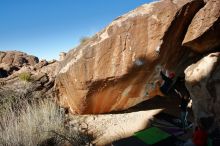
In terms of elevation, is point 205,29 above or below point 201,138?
above

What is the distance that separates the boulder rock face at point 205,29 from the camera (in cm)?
591

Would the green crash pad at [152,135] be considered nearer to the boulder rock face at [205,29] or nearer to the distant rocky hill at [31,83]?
the boulder rock face at [205,29]

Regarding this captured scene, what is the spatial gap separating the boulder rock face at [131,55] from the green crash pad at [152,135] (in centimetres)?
120

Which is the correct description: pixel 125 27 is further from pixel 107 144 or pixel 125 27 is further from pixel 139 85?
pixel 107 144

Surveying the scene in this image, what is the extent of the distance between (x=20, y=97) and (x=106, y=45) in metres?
2.51

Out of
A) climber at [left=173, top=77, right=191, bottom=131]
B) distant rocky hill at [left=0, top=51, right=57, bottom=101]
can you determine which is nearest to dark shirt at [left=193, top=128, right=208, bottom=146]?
climber at [left=173, top=77, right=191, bottom=131]

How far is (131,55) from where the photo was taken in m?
6.11

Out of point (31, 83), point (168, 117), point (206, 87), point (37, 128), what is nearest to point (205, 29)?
point (206, 87)

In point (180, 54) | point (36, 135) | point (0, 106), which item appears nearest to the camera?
point (36, 135)

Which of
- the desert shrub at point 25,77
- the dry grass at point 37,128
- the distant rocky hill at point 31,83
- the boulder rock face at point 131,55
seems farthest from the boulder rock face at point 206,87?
the desert shrub at point 25,77

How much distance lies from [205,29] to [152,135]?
85.5 inches

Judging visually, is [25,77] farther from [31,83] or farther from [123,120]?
[123,120]

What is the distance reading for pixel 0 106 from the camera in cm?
696

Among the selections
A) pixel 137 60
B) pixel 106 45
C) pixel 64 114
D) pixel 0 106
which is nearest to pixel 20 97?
pixel 0 106
